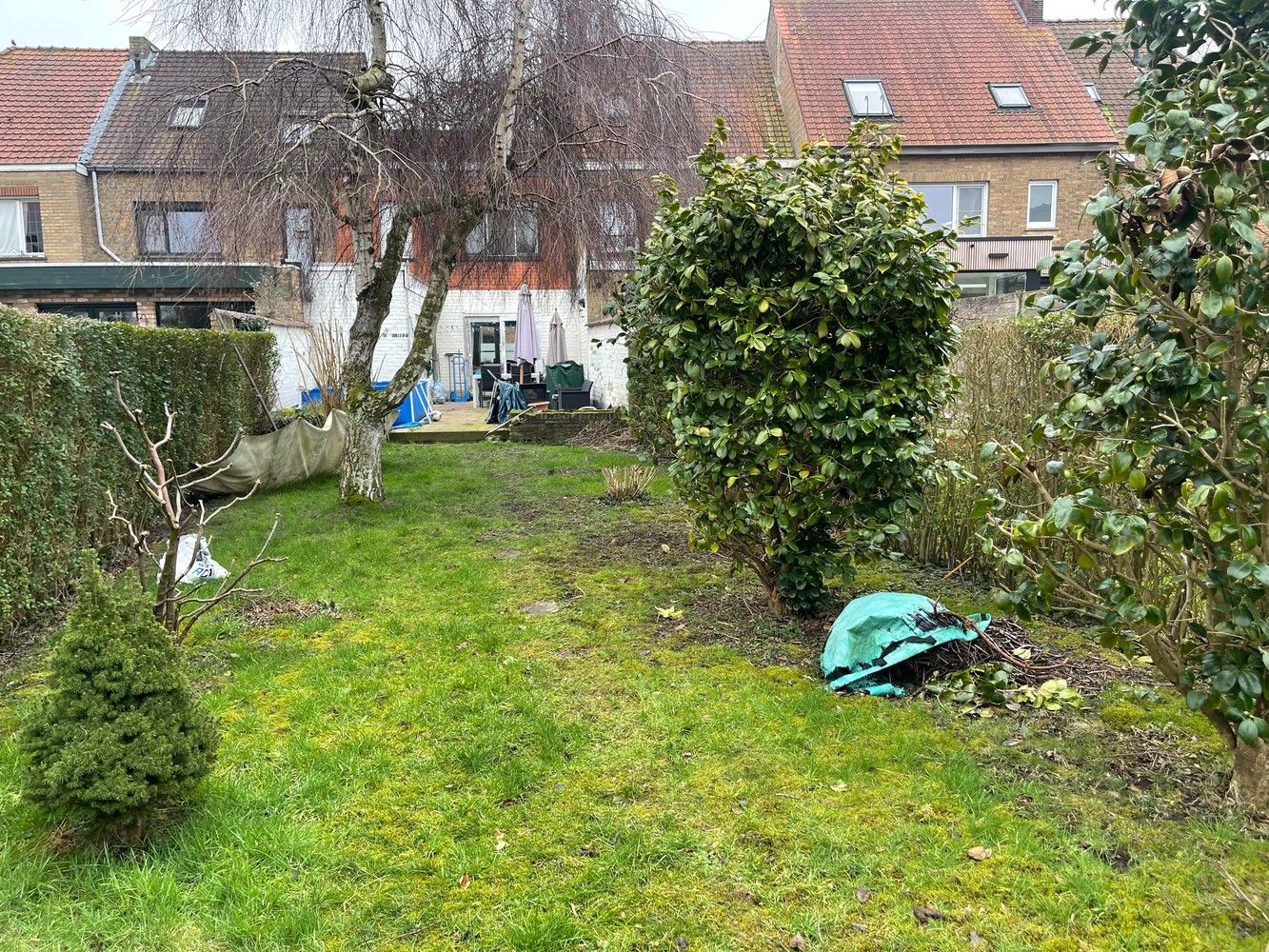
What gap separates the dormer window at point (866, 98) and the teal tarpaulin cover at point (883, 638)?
1728 cm

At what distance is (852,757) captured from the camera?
3275 mm

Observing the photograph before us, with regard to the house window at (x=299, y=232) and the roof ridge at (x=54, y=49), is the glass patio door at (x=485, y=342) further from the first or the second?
the house window at (x=299, y=232)

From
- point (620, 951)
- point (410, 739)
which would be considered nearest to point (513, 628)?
point (410, 739)

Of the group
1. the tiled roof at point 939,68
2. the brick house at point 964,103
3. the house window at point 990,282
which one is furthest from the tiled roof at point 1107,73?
the house window at point 990,282

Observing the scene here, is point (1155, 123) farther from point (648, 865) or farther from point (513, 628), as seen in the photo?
point (513, 628)

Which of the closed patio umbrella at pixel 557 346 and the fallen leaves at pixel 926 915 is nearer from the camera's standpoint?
Result: the fallen leaves at pixel 926 915

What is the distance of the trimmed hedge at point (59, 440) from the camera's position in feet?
14.8

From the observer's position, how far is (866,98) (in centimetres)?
1881

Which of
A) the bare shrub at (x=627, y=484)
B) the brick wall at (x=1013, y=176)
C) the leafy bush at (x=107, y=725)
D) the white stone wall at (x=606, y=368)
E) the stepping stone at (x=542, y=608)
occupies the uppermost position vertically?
the brick wall at (x=1013, y=176)

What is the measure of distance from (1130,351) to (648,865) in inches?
91.4

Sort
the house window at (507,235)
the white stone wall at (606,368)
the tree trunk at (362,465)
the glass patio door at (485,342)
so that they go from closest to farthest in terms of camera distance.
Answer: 1. the tree trunk at (362,465)
2. the house window at (507,235)
3. the white stone wall at (606,368)
4. the glass patio door at (485,342)

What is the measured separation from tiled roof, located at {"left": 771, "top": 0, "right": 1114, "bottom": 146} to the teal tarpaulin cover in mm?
16233

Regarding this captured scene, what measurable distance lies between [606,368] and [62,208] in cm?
1258

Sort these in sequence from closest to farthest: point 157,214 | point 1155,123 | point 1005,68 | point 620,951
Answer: point 620,951
point 1155,123
point 157,214
point 1005,68
